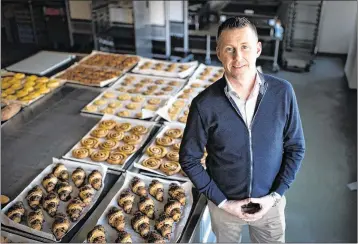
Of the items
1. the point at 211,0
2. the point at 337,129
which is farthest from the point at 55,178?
the point at 211,0

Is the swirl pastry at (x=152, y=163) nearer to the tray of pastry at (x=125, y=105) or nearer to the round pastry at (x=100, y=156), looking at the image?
the round pastry at (x=100, y=156)

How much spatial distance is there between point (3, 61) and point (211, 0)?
11.0 ft

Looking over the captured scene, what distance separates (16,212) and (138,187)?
0.60m

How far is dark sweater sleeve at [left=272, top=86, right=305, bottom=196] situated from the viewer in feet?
5.00

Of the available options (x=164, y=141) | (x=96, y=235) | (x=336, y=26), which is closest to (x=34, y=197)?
(x=96, y=235)

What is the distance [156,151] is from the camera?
2336 millimetres

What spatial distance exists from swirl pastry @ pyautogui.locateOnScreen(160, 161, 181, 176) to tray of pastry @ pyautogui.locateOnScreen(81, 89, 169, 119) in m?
0.64

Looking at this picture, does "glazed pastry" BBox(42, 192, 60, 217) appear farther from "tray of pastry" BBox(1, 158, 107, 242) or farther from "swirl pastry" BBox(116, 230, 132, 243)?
"swirl pastry" BBox(116, 230, 132, 243)

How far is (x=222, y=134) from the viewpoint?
1.47m

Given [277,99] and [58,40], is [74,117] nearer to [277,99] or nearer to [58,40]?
[277,99]

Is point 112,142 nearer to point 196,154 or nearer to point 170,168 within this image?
point 170,168

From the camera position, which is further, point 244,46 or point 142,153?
point 142,153

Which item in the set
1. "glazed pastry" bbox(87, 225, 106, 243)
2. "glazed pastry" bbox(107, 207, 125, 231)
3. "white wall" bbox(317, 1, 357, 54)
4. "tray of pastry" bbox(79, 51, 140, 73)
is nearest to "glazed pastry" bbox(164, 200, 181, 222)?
"glazed pastry" bbox(107, 207, 125, 231)

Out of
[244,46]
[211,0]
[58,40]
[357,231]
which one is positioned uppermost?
[244,46]
